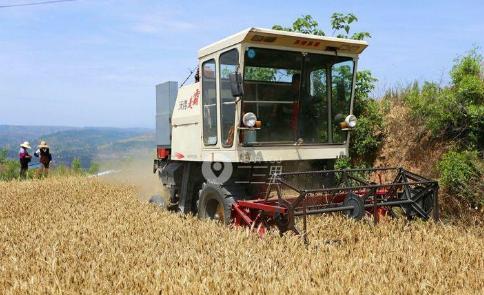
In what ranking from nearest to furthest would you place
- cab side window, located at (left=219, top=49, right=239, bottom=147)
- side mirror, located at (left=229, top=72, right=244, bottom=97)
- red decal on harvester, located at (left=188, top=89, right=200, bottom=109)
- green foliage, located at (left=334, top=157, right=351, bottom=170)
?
side mirror, located at (left=229, top=72, right=244, bottom=97), cab side window, located at (left=219, top=49, right=239, bottom=147), red decal on harvester, located at (left=188, top=89, right=200, bottom=109), green foliage, located at (left=334, top=157, right=351, bottom=170)

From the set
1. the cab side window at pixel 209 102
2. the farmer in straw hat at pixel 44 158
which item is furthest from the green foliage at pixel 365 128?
the farmer in straw hat at pixel 44 158

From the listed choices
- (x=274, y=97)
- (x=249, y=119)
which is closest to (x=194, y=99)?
(x=274, y=97)

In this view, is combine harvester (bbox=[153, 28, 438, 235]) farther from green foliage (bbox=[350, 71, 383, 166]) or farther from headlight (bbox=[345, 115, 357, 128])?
green foliage (bbox=[350, 71, 383, 166])

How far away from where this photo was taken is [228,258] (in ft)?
14.0

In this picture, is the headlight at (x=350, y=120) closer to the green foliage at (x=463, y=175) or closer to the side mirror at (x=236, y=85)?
the side mirror at (x=236, y=85)

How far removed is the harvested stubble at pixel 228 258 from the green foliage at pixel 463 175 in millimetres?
1051

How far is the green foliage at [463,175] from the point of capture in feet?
A: 23.2

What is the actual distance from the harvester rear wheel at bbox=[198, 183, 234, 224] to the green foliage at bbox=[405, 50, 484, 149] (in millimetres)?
3959

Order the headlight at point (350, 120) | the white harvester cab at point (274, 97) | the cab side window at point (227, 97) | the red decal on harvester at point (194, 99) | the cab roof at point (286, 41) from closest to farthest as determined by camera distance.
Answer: the cab roof at point (286, 41) < the white harvester cab at point (274, 97) < the cab side window at point (227, 97) < the headlight at point (350, 120) < the red decal on harvester at point (194, 99)

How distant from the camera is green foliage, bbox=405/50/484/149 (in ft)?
25.3

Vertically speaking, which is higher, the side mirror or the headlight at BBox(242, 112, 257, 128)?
the side mirror

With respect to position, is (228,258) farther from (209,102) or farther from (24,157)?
(24,157)

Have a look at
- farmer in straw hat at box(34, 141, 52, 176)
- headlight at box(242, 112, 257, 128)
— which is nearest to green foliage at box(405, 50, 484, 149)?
headlight at box(242, 112, 257, 128)

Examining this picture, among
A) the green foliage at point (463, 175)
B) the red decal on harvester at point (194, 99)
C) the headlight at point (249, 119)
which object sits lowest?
the green foliage at point (463, 175)
